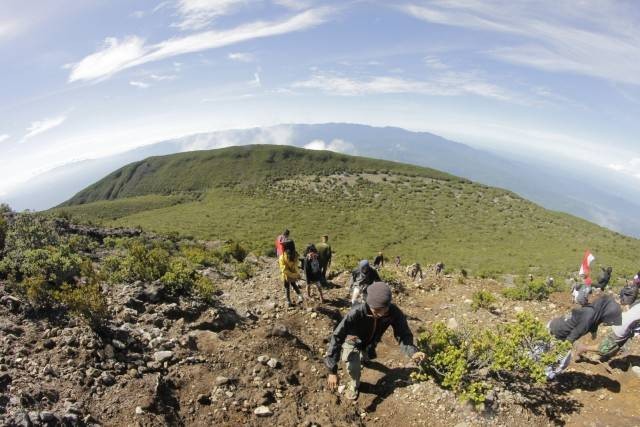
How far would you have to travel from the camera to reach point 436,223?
156 ft

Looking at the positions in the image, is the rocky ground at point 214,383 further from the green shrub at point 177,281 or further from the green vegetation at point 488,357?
the green shrub at point 177,281

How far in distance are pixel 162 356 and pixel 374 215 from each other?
4622 cm

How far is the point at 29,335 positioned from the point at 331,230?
1527 inches

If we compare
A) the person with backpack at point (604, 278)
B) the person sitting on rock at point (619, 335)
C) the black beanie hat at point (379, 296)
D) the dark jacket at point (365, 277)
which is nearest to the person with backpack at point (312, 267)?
the dark jacket at point (365, 277)

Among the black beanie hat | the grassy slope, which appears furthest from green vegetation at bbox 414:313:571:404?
the grassy slope

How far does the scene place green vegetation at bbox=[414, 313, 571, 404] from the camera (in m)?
5.74

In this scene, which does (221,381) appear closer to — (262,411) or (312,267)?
(262,411)

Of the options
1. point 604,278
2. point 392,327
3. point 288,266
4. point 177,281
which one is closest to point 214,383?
point 392,327

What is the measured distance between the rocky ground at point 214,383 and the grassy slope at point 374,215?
21.2m

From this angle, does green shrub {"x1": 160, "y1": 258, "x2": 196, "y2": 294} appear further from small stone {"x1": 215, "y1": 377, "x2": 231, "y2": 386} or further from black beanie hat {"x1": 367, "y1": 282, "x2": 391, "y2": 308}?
black beanie hat {"x1": 367, "y1": 282, "x2": 391, "y2": 308}

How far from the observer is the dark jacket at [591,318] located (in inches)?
260

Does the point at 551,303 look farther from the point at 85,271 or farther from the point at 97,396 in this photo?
the point at 85,271

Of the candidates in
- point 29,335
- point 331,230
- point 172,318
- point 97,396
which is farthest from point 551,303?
point 331,230

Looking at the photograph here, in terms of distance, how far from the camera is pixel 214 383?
6.00 meters
